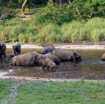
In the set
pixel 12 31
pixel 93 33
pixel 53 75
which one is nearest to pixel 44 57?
pixel 53 75

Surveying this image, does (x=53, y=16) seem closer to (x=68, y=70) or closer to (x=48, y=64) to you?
(x=48, y=64)

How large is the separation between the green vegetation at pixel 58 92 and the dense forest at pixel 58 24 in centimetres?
1962

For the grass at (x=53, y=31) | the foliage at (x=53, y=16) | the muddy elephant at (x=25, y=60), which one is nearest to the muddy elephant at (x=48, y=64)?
the muddy elephant at (x=25, y=60)

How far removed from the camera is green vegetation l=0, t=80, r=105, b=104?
11.9 m

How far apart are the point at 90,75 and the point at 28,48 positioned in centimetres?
1426

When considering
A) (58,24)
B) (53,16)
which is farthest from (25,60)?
(53,16)

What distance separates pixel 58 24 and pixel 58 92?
26229 mm

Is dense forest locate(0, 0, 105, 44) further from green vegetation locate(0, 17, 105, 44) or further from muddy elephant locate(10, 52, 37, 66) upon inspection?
muddy elephant locate(10, 52, 37, 66)

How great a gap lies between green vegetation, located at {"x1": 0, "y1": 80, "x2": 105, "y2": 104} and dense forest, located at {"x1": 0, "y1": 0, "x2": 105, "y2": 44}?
1962 centimetres

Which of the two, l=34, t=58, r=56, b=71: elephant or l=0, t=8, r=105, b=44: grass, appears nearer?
l=34, t=58, r=56, b=71: elephant

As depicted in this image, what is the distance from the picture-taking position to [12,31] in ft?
123

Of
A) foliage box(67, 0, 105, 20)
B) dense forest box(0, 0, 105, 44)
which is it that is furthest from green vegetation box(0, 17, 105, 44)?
foliage box(67, 0, 105, 20)

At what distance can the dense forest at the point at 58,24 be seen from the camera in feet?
116

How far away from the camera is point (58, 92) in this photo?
13.2 meters
